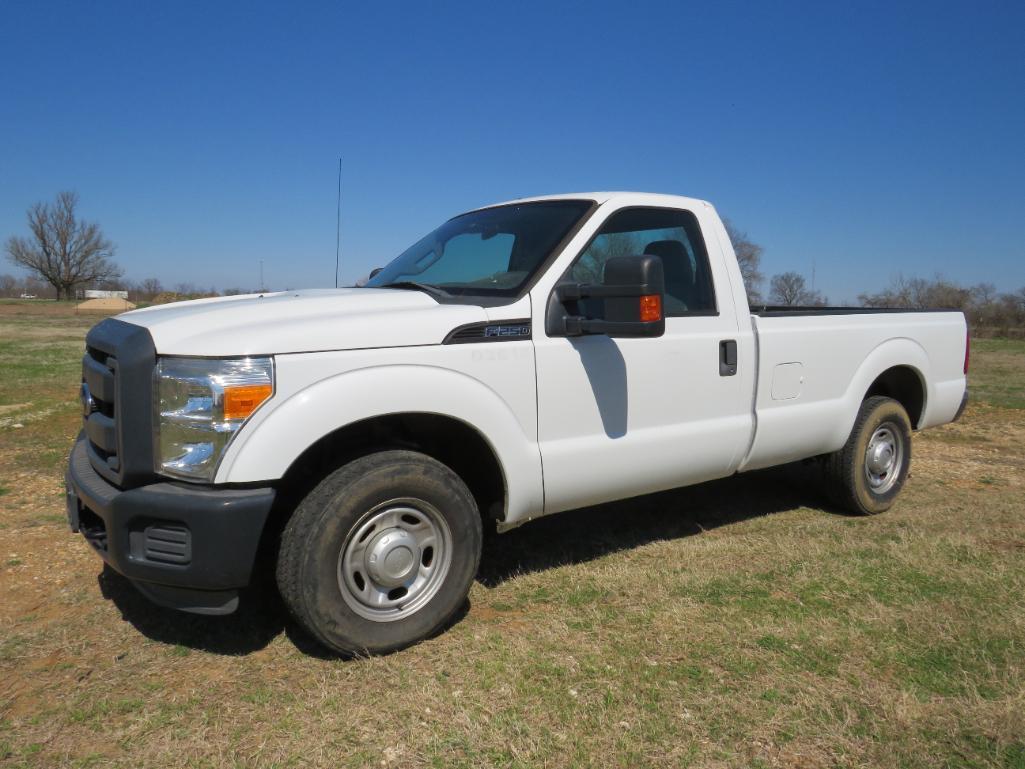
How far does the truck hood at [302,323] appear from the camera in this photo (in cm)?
286

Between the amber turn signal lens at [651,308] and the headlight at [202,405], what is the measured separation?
5.23 ft

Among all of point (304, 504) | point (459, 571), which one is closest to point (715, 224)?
point (459, 571)

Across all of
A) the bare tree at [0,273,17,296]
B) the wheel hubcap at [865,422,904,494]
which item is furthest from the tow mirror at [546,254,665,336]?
the bare tree at [0,273,17,296]

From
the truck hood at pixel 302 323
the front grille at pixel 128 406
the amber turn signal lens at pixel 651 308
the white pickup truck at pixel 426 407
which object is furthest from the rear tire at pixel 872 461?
the front grille at pixel 128 406

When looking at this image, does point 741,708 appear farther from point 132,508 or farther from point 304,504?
point 132,508

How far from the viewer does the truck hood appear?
2.86 meters

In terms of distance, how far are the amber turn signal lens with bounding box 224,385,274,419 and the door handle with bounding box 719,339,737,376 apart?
8.12 feet

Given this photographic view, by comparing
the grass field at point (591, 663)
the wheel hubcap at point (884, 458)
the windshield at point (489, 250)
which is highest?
the windshield at point (489, 250)

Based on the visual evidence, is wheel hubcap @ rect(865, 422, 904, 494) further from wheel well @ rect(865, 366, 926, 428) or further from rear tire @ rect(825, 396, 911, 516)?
wheel well @ rect(865, 366, 926, 428)

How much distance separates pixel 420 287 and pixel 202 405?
1.42 metres

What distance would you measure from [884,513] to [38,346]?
746 inches

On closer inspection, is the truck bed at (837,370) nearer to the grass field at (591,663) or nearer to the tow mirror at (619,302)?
the grass field at (591,663)

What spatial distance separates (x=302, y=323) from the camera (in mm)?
3006

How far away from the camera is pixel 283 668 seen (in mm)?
3152
